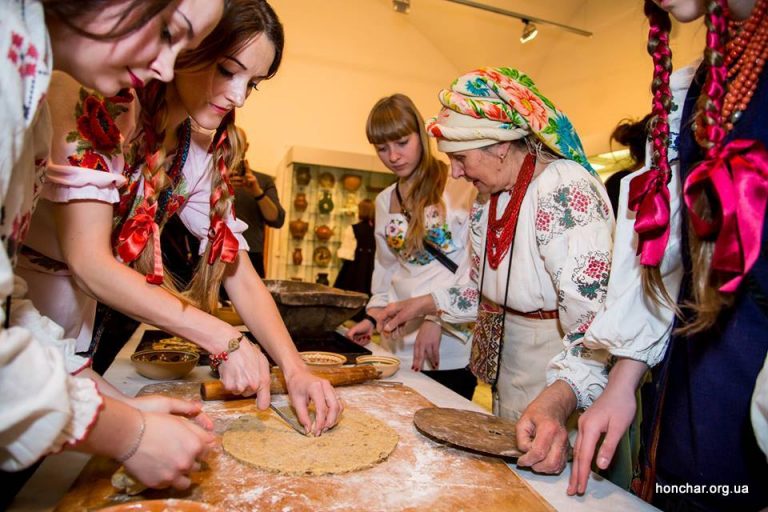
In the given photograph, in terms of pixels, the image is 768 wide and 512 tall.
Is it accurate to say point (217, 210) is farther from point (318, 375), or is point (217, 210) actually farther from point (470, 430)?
point (470, 430)

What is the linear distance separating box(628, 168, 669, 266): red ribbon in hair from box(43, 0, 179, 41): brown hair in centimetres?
82

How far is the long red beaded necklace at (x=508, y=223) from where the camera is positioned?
153 cm

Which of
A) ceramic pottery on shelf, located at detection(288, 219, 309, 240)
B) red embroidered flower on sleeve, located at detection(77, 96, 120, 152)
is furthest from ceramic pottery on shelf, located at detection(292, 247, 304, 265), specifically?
red embroidered flower on sleeve, located at detection(77, 96, 120, 152)

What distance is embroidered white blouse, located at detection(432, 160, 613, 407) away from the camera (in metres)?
1.18

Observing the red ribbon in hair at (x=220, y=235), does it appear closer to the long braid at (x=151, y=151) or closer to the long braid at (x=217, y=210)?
the long braid at (x=217, y=210)

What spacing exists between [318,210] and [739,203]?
5169 millimetres

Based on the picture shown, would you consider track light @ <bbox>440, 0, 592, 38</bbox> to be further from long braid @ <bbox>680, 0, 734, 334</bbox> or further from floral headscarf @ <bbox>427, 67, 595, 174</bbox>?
long braid @ <bbox>680, 0, 734, 334</bbox>

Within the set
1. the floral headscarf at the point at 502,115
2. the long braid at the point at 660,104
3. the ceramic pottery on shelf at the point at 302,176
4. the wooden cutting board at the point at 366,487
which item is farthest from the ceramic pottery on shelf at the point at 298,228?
the long braid at the point at 660,104

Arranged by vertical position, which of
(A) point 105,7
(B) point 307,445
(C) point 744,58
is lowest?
(B) point 307,445

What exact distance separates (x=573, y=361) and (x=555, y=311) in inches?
13.4

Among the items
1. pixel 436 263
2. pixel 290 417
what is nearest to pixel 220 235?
pixel 290 417

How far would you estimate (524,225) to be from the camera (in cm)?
149

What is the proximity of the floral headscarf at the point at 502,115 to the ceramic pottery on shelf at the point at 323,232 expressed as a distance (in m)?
4.15

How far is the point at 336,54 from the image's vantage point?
6352 millimetres
